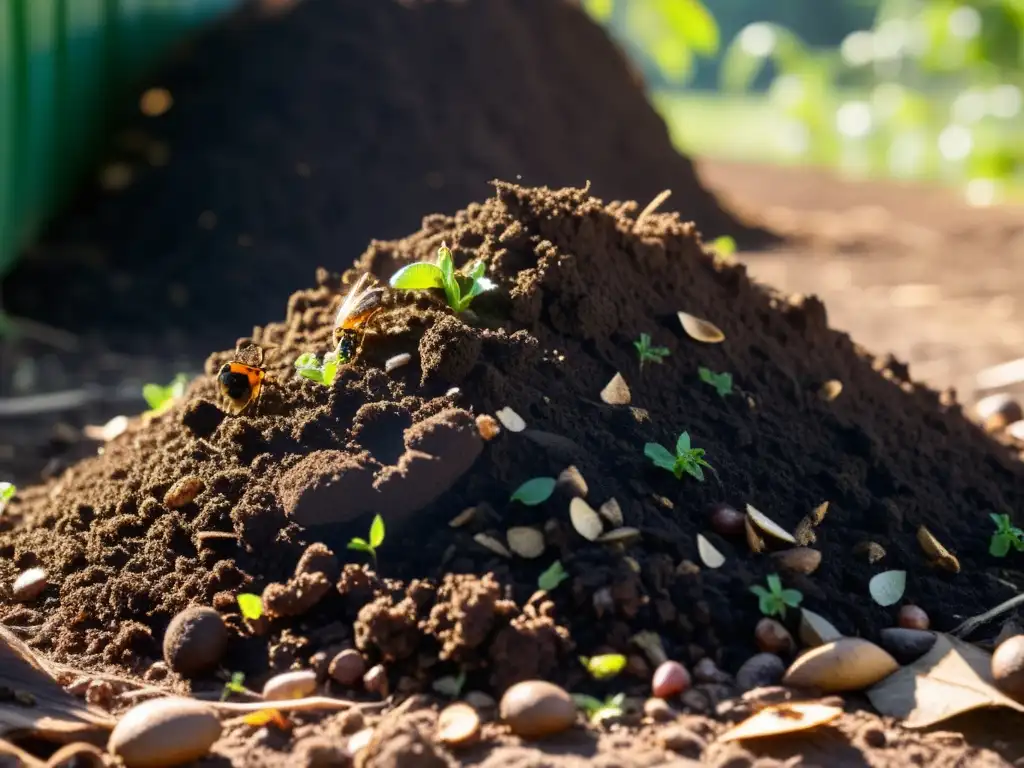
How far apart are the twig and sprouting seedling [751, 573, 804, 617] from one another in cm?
34

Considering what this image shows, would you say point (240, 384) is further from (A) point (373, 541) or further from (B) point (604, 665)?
(B) point (604, 665)

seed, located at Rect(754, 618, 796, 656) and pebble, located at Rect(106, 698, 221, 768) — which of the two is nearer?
pebble, located at Rect(106, 698, 221, 768)

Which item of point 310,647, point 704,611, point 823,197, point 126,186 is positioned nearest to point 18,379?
point 126,186

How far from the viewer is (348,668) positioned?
77.6 inches

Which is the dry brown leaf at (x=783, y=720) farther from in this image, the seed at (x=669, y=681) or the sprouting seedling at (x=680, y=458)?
the sprouting seedling at (x=680, y=458)

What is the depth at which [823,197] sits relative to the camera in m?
10.1

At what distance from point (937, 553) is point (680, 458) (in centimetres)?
59

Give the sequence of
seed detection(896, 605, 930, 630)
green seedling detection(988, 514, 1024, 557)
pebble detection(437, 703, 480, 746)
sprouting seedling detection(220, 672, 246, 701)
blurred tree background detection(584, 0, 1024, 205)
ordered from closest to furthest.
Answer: pebble detection(437, 703, 480, 746) < sprouting seedling detection(220, 672, 246, 701) < seed detection(896, 605, 930, 630) < green seedling detection(988, 514, 1024, 557) < blurred tree background detection(584, 0, 1024, 205)

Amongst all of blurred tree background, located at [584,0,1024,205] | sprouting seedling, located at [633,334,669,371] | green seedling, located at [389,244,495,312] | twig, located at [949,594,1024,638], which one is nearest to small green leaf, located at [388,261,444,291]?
green seedling, located at [389,244,495,312]

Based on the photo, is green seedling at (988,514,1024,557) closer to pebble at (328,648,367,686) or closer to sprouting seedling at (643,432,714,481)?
sprouting seedling at (643,432,714,481)

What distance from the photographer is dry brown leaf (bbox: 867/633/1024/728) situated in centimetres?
194

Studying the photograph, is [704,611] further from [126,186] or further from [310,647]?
[126,186]

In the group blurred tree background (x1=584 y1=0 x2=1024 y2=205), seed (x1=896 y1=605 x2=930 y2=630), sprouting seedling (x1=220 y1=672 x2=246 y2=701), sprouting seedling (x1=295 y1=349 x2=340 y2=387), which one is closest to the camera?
sprouting seedling (x1=220 y1=672 x2=246 y2=701)

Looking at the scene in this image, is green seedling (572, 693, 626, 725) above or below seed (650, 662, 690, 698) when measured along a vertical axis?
below
